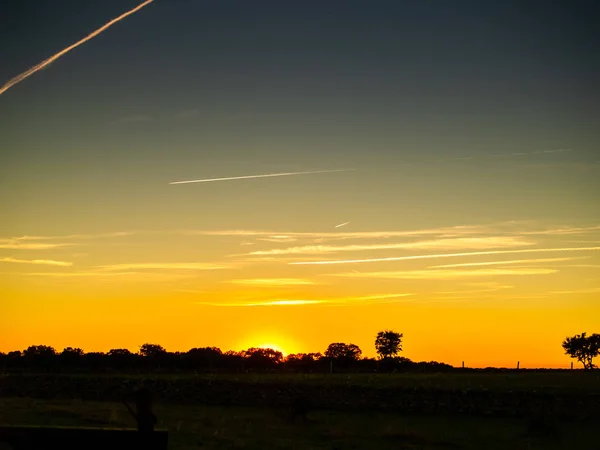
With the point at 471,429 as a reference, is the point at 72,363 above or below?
above

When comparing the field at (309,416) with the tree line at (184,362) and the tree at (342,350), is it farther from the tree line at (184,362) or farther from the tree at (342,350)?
the tree at (342,350)

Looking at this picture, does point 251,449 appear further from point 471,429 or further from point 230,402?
point 230,402

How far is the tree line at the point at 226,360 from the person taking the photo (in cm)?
11000

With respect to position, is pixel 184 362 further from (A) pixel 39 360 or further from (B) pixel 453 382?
(B) pixel 453 382

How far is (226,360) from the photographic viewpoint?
137 meters

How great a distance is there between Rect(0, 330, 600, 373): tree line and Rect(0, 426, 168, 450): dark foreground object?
9200 cm

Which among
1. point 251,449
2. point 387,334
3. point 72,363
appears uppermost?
point 387,334

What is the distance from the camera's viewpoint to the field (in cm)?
3347

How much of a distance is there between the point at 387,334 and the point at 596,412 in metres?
136

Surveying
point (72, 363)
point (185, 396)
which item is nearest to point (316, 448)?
point (185, 396)

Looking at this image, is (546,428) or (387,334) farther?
(387,334)

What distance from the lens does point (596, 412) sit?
153 feet

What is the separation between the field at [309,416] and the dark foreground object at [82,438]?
75.4 feet

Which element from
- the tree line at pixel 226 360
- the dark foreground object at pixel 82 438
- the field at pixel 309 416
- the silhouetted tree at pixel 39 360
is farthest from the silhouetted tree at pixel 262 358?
the dark foreground object at pixel 82 438
